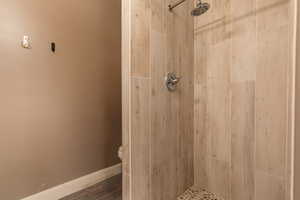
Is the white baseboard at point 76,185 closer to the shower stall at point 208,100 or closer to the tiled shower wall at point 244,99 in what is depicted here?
the shower stall at point 208,100

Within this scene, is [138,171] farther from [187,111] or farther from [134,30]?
[134,30]

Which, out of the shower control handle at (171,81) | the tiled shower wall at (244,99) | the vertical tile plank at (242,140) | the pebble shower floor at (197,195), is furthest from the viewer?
the pebble shower floor at (197,195)

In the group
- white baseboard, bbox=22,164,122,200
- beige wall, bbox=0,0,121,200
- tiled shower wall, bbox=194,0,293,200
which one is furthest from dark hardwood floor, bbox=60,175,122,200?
tiled shower wall, bbox=194,0,293,200

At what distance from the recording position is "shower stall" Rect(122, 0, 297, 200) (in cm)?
130

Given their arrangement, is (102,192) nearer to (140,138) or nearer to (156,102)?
(140,138)

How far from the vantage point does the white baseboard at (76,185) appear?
1.72 metres

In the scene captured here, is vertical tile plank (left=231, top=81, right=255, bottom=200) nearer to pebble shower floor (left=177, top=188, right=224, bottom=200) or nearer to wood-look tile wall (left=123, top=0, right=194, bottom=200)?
pebble shower floor (left=177, top=188, right=224, bottom=200)

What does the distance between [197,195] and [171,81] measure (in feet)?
4.06

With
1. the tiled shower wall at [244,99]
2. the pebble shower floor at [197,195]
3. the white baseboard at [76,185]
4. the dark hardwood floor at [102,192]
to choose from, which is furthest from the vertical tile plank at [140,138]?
the white baseboard at [76,185]

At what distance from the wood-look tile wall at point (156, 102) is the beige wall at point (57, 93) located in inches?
36.1

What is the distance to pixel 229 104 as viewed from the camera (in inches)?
62.9

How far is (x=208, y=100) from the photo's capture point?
1.78m

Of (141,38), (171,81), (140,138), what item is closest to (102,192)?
(140,138)

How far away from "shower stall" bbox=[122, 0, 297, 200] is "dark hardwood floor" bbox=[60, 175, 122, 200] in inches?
24.3
